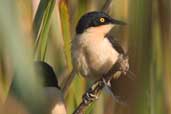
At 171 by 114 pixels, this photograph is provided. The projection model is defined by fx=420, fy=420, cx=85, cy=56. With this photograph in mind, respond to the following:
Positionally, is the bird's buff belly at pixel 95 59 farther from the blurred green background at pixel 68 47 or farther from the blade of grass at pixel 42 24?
the blade of grass at pixel 42 24

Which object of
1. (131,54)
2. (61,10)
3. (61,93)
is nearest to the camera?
(131,54)

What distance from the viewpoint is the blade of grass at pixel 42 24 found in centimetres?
101

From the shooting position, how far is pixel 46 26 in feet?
3.63

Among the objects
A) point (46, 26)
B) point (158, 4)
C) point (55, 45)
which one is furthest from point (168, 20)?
point (55, 45)

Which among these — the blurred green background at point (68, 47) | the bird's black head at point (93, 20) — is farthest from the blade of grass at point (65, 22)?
the bird's black head at point (93, 20)

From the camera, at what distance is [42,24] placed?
43.8 inches

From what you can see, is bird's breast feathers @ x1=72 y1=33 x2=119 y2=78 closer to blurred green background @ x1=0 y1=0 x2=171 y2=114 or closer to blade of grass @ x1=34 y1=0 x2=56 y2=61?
blurred green background @ x1=0 y1=0 x2=171 y2=114

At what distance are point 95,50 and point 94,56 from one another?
21mm

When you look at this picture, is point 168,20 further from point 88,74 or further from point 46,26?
point 88,74

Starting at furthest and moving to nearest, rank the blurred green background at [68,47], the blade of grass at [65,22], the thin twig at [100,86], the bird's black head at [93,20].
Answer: the bird's black head at [93,20], the blade of grass at [65,22], the thin twig at [100,86], the blurred green background at [68,47]

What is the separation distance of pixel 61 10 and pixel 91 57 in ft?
0.71

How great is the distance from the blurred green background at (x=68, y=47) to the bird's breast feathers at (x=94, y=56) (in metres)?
0.04

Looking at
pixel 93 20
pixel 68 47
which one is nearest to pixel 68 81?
pixel 68 47

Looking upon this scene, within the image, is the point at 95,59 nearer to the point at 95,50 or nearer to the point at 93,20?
the point at 95,50
